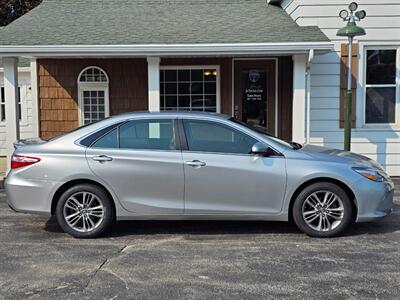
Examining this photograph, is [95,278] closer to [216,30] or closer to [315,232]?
[315,232]

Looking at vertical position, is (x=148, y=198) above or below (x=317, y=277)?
above

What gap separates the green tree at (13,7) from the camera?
23.7m

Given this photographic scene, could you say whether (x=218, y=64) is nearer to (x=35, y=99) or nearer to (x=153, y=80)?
(x=153, y=80)

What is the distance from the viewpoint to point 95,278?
4852 millimetres

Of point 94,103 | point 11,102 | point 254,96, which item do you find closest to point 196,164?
point 11,102

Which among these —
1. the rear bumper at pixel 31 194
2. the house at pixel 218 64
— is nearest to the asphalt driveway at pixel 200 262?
the rear bumper at pixel 31 194

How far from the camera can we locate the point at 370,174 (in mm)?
6184

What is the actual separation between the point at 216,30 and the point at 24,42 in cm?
368

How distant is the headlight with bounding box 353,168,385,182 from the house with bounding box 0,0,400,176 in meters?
3.55

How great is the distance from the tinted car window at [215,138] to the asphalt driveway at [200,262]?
1108 millimetres

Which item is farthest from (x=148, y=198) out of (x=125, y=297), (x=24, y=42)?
(x=24, y=42)

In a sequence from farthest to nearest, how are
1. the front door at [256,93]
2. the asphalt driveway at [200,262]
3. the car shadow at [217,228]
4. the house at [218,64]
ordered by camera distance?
the front door at [256,93], the house at [218,64], the car shadow at [217,228], the asphalt driveway at [200,262]

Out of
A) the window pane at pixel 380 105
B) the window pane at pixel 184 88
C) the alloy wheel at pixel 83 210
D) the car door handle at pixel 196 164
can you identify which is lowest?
the alloy wheel at pixel 83 210

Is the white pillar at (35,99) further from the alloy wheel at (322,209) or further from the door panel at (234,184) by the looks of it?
the alloy wheel at (322,209)
